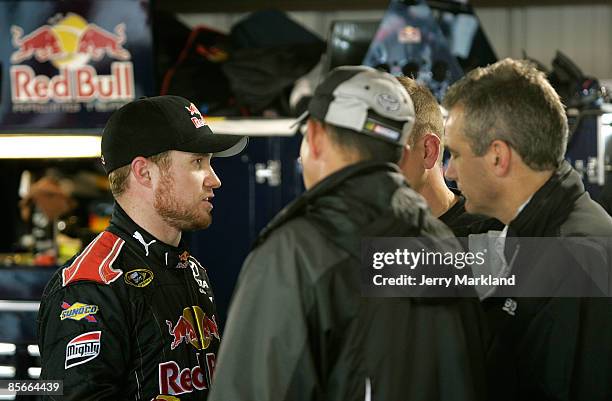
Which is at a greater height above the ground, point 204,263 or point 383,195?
point 383,195

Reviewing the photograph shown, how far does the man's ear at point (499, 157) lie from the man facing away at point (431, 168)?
28 centimetres

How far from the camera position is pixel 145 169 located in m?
1.66

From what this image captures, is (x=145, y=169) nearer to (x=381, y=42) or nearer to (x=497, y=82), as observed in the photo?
(x=497, y=82)

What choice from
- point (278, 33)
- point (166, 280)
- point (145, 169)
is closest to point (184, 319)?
point (166, 280)

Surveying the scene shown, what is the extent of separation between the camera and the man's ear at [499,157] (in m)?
1.36

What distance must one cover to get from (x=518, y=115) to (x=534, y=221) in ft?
0.60

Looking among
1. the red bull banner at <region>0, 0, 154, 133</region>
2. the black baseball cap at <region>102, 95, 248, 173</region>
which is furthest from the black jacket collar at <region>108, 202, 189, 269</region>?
the red bull banner at <region>0, 0, 154, 133</region>

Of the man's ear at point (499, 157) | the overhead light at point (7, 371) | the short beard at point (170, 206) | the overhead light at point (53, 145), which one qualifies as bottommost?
the overhead light at point (7, 371)

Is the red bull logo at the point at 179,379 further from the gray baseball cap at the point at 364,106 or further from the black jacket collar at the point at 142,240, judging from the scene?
the gray baseball cap at the point at 364,106

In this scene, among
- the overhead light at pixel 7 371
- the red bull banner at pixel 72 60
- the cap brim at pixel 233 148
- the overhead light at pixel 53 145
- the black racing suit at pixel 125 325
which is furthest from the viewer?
the overhead light at pixel 53 145

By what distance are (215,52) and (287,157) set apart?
28.4 inches

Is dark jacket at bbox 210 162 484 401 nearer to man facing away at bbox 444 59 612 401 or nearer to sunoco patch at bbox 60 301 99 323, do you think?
man facing away at bbox 444 59 612 401

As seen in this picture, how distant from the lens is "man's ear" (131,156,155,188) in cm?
165

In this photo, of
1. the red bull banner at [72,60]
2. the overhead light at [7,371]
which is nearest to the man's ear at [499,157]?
the overhead light at [7,371]
